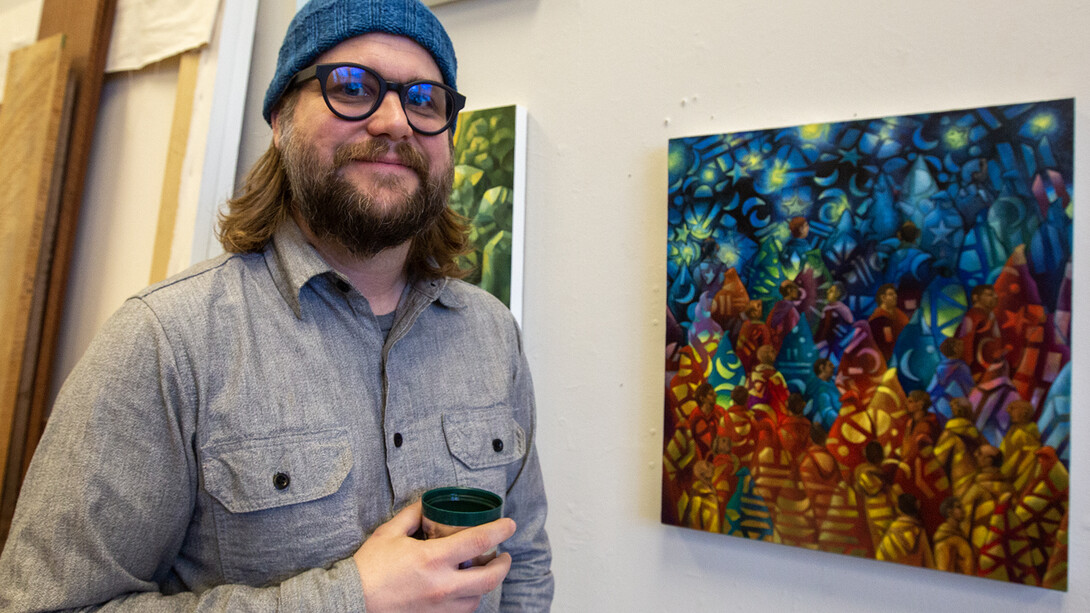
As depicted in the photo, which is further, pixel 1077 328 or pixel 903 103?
pixel 903 103

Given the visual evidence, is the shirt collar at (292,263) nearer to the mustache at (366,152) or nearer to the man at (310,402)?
the man at (310,402)

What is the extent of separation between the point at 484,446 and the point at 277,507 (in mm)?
332

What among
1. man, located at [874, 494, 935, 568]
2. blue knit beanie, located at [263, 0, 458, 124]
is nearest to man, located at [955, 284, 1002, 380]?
man, located at [874, 494, 935, 568]

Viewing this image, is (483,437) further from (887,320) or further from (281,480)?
(887,320)

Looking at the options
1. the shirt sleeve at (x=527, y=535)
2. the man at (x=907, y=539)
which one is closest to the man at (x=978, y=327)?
the man at (x=907, y=539)

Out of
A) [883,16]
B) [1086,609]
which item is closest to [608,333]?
[883,16]

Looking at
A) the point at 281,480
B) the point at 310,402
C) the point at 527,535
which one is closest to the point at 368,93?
the point at 310,402

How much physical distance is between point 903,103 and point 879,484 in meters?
0.69

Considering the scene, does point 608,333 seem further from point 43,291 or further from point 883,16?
point 43,291

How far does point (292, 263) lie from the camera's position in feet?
3.07

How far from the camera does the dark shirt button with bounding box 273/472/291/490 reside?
32.8 inches

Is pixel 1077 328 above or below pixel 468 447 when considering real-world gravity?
above

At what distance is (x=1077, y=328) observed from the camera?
1.04m

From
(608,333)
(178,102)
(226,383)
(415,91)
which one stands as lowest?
(226,383)
